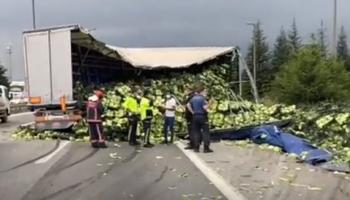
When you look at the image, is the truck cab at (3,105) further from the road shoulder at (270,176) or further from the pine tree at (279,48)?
the pine tree at (279,48)

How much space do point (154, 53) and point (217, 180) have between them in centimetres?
1546

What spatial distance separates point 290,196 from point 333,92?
95.0 feet

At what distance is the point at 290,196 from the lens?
11.4 metres

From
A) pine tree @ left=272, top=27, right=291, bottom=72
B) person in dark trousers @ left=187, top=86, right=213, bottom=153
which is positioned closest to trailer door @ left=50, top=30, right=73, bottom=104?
person in dark trousers @ left=187, top=86, right=213, bottom=153

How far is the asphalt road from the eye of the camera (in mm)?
11625

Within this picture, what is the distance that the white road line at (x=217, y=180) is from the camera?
11.5m

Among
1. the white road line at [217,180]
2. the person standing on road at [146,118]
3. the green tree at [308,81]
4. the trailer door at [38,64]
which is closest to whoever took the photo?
the white road line at [217,180]

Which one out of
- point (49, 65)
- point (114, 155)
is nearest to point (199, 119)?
point (114, 155)

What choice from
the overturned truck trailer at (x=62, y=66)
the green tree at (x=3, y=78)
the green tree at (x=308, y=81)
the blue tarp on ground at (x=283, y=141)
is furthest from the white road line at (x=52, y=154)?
the green tree at (x=3, y=78)

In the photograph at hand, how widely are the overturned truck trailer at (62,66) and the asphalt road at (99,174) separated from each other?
91.2 inches

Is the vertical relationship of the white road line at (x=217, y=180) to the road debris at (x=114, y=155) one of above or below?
above

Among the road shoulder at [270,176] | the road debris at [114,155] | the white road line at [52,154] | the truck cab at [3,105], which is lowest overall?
the road shoulder at [270,176]

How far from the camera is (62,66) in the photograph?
2197cm

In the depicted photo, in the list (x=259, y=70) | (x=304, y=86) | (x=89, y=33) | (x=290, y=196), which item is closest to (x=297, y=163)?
(x=290, y=196)
